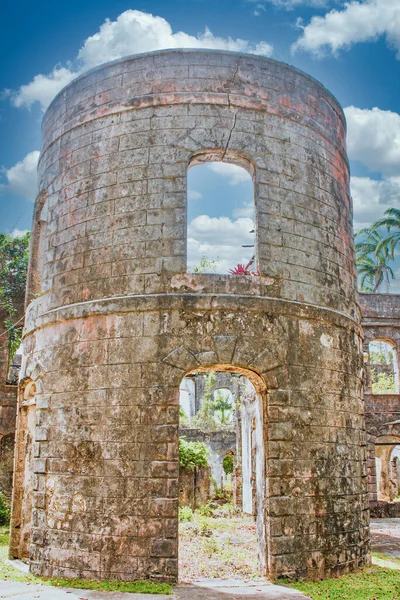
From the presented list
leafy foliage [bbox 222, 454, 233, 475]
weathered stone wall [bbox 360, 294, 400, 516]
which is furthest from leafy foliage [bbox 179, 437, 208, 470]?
leafy foliage [bbox 222, 454, 233, 475]

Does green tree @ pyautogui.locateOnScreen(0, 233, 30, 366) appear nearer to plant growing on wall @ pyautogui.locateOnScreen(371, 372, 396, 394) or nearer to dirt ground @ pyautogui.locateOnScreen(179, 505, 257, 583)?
dirt ground @ pyautogui.locateOnScreen(179, 505, 257, 583)

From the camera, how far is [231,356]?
740cm

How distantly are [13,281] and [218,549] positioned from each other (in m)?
9.87

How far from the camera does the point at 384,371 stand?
90.3ft

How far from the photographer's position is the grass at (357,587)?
6.44 m

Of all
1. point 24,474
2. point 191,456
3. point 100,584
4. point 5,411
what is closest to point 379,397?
point 191,456

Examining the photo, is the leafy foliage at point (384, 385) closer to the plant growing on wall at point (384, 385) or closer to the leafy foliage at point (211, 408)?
the plant growing on wall at point (384, 385)

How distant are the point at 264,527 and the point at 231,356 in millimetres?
2286

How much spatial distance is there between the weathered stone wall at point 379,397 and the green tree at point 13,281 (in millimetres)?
11046

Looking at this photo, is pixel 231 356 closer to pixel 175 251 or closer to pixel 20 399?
pixel 175 251

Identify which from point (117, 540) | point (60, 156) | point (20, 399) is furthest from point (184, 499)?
point (60, 156)

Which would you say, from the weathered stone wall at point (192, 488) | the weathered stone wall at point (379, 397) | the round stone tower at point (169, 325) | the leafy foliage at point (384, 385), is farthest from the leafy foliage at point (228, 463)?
the round stone tower at point (169, 325)

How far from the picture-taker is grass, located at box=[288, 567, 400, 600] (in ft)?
21.1

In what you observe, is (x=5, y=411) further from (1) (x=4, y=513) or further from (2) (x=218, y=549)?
(2) (x=218, y=549)
